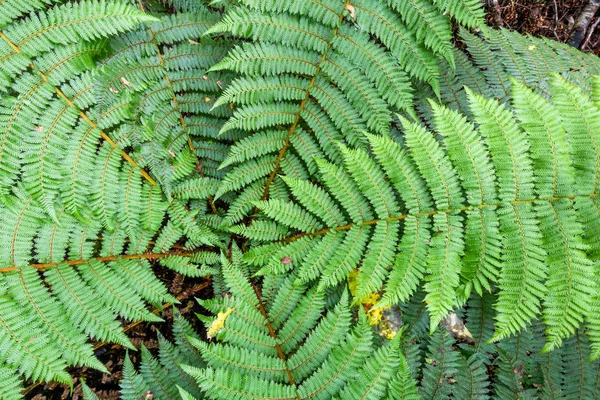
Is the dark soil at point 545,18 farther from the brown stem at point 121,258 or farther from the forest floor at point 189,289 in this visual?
the brown stem at point 121,258

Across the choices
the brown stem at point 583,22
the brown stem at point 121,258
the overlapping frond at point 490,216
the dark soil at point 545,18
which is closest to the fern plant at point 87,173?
the brown stem at point 121,258

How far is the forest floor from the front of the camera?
3250 mm

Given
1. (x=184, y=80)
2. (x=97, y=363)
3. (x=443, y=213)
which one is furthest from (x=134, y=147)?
(x=443, y=213)

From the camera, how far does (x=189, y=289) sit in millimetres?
3498

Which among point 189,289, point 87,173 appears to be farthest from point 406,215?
point 87,173

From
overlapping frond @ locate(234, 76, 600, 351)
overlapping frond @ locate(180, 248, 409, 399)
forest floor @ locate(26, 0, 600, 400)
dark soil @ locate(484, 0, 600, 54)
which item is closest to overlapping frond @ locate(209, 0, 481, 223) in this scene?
overlapping frond @ locate(234, 76, 600, 351)

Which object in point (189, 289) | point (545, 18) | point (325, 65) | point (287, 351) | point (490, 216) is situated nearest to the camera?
point (490, 216)

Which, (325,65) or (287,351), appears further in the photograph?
(325,65)

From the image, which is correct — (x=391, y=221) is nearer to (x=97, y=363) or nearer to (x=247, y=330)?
(x=247, y=330)

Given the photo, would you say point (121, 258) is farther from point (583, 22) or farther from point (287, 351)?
point (583, 22)

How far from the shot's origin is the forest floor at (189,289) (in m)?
3.25

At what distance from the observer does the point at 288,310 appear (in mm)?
2938

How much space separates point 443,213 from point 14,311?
2702 millimetres

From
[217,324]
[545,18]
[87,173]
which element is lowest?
[217,324]
